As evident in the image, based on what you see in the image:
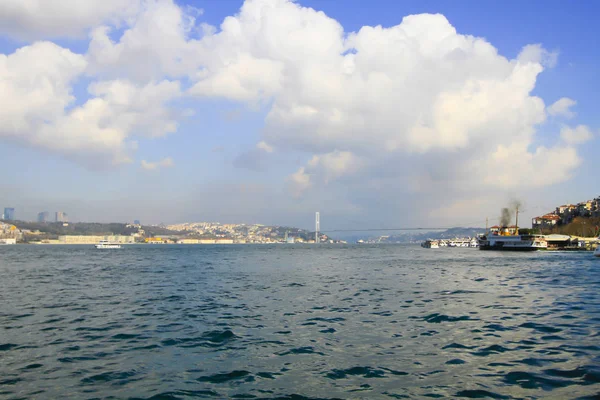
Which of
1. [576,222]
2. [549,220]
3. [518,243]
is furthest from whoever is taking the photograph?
[549,220]

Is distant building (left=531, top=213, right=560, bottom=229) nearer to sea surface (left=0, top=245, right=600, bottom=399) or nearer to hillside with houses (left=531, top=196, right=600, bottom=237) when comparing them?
hillside with houses (left=531, top=196, right=600, bottom=237)

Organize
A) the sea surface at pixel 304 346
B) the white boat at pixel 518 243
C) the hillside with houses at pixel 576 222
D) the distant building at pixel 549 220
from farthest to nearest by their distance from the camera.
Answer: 1. the distant building at pixel 549 220
2. the hillside with houses at pixel 576 222
3. the white boat at pixel 518 243
4. the sea surface at pixel 304 346

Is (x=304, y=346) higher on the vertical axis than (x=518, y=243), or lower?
higher

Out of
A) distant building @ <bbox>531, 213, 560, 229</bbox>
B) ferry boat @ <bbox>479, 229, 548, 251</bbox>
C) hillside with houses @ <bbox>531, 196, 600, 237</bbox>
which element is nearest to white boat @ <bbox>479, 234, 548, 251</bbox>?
ferry boat @ <bbox>479, 229, 548, 251</bbox>

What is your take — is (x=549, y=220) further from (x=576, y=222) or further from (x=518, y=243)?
(x=518, y=243)

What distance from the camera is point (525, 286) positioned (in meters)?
24.5

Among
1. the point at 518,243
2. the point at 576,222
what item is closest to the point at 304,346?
the point at 518,243

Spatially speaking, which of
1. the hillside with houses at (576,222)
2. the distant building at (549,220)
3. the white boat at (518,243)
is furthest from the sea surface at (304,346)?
the distant building at (549,220)

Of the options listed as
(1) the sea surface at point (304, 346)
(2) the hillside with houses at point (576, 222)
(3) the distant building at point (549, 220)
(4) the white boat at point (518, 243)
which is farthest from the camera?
(3) the distant building at point (549, 220)

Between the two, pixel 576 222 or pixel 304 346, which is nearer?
pixel 304 346

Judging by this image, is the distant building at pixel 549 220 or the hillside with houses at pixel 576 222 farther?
the distant building at pixel 549 220

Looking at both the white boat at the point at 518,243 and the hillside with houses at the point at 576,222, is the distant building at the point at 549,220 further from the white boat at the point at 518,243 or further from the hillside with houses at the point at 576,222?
the white boat at the point at 518,243

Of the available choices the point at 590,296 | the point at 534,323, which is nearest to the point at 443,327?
the point at 534,323

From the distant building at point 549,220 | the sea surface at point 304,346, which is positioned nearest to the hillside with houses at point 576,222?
the distant building at point 549,220
